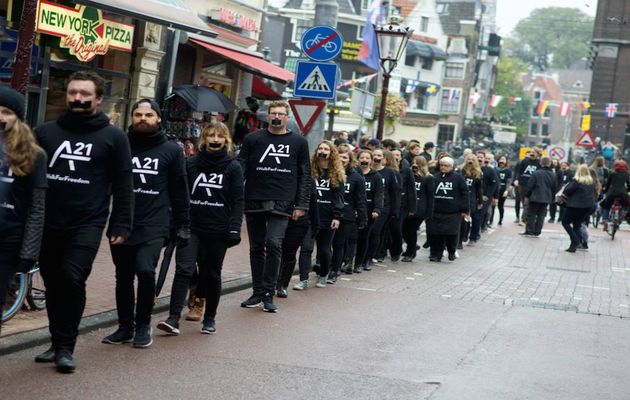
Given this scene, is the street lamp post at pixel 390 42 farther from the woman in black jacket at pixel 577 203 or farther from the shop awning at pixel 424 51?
the shop awning at pixel 424 51

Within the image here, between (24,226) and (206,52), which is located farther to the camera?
(206,52)

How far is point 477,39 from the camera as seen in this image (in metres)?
93.7

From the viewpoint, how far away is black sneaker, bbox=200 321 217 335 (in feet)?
29.4

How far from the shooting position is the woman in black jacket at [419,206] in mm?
17797

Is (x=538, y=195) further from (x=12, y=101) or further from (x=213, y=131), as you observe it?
(x=12, y=101)

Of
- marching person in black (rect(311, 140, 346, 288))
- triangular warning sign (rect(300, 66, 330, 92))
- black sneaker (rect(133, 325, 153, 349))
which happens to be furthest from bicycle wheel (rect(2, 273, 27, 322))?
triangular warning sign (rect(300, 66, 330, 92))

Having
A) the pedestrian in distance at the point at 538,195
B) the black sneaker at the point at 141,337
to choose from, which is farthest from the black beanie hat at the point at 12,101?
the pedestrian in distance at the point at 538,195

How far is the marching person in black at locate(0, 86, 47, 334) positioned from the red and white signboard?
978 cm

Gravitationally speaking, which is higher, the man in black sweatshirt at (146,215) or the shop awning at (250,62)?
the shop awning at (250,62)

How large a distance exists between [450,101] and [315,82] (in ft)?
239

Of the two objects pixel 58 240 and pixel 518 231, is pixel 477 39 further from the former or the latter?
pixel 58 240

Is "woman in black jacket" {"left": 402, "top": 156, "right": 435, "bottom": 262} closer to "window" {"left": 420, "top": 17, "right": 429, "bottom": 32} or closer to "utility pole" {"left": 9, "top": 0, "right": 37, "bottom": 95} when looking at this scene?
"utility pole" {"left": 9, "top": 0, "right": 37, "bottom": 95}

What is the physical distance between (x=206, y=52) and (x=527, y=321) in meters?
14.2

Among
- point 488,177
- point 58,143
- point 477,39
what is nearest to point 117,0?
point 58,143
